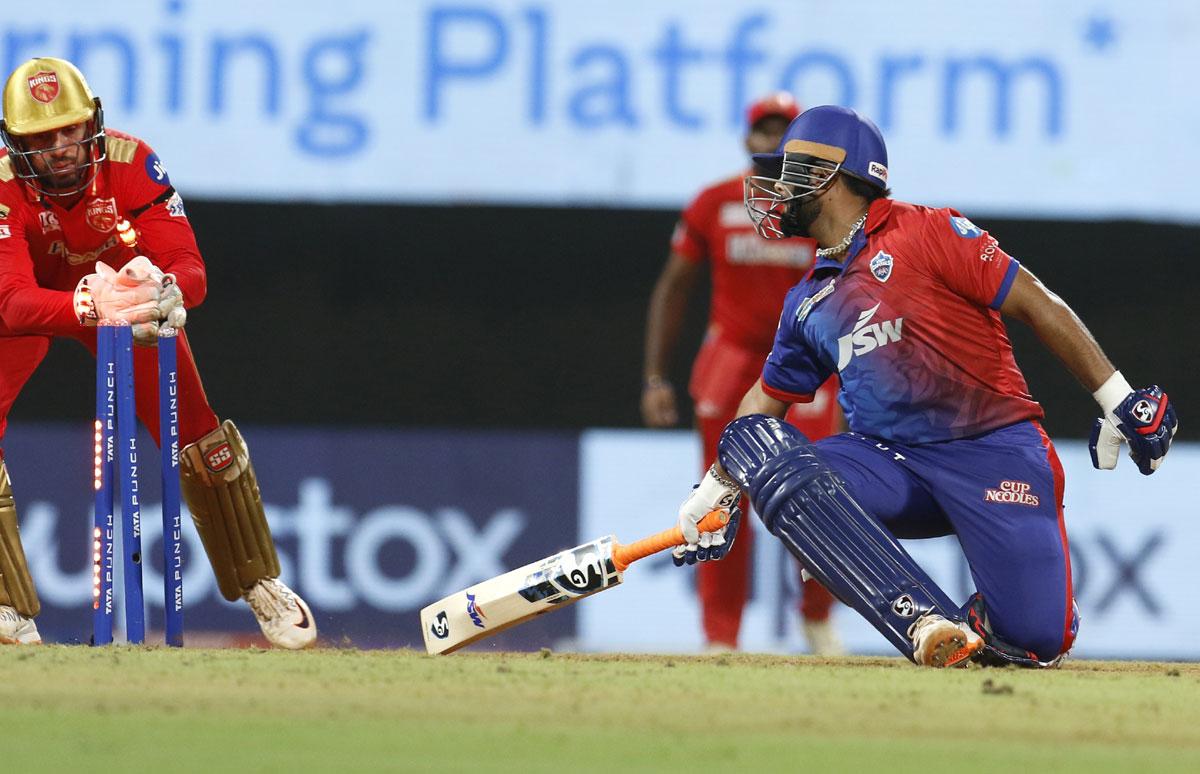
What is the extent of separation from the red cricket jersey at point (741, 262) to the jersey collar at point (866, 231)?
1826mm

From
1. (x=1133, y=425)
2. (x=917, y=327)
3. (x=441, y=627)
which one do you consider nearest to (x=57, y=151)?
(x=441, y=627)

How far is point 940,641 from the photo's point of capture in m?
4.14

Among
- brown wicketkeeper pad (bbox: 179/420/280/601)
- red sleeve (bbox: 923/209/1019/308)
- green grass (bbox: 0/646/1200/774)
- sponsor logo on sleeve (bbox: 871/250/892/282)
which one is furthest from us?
brown wicketkeeper pad (bbox: 179/420/280/601)

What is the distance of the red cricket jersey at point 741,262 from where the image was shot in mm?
6562

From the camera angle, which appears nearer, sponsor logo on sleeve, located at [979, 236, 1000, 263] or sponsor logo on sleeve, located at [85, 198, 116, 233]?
sponsor logo on sleeve, located at [979, 236, 1000, 263]

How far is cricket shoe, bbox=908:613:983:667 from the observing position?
4133 millimetres

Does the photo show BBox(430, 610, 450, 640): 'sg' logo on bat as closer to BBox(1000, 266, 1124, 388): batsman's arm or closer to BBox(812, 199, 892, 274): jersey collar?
BBox(812, 199, 892, 274): jersey collar

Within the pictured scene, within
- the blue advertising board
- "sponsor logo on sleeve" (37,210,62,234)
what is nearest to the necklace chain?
"sponsor logo on sleeve" (37,210,62,234)

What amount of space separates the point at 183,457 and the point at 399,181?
92.8 inches

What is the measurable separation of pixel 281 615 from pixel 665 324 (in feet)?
6.89

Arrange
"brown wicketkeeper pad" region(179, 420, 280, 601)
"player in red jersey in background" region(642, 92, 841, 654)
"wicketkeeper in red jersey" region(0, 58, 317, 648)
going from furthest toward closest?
"player in red jersey in background" region(642, 92, 841, 654), "brown wicketkeeper pad" region(179, 420, 280, 601), "wicketkeeper in red jersey" region(0, 58, 317, 648)

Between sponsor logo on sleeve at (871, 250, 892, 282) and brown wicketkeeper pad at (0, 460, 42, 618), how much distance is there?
229 cm

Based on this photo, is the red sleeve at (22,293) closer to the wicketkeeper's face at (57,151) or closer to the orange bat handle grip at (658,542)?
the wicketkeeper's face at (57,151)

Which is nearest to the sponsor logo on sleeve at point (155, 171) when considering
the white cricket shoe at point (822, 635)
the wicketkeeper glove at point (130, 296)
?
the wicketkeeper glove at point (130, 296)
